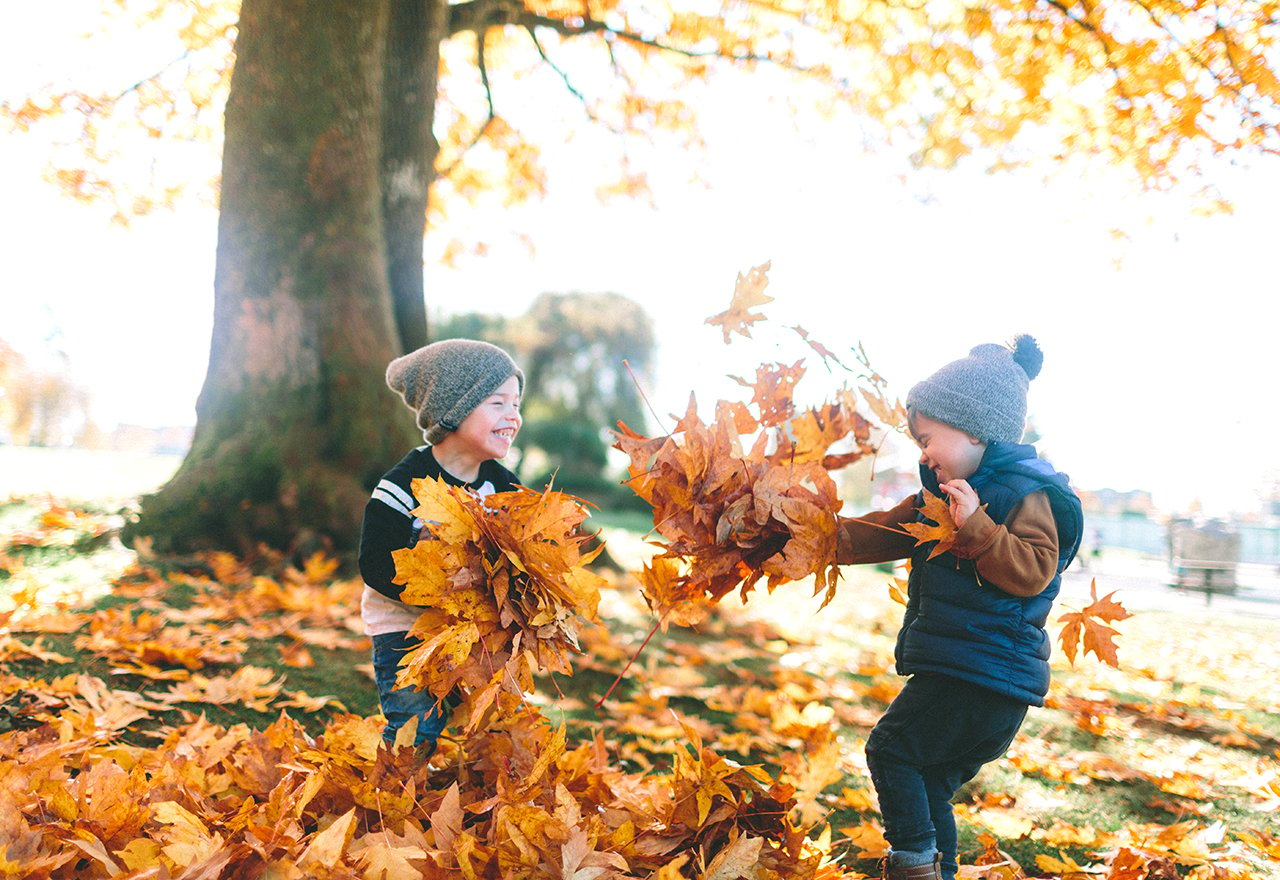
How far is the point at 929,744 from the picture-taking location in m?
1.84

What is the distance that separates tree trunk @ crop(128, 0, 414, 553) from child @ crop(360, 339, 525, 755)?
8.47 feet

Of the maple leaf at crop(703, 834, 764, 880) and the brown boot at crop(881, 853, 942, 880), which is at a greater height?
the maple leaf at crop(703, 834, 764, 880)

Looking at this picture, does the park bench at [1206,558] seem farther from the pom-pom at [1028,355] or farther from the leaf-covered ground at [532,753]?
the pom-pom at [1028,355]

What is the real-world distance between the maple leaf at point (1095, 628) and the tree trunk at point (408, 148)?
4.59m

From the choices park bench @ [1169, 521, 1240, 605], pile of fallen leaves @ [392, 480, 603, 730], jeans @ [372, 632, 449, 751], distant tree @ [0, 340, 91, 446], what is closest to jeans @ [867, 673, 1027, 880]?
pile of fallen leaves @ [392, 480, 603, 730]

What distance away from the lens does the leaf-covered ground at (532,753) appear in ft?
5.23

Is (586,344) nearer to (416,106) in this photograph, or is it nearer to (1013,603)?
(416,106)

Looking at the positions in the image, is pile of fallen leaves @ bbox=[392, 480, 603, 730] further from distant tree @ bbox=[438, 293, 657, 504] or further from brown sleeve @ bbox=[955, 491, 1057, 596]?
distant tree @ bbox=[438, 293, 657, 504]

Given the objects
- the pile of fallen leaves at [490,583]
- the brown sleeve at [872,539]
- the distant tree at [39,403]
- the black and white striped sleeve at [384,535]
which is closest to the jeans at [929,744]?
the brown sleeve at [872,539]

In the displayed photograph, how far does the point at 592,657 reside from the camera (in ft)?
13.1

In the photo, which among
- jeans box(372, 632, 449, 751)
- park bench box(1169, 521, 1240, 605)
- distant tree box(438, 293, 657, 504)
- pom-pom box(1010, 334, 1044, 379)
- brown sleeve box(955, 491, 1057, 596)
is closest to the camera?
brown sleeve box(955, 491, 1057, 596)

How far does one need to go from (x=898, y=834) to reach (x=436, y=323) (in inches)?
820

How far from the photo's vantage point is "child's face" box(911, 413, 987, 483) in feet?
6.36

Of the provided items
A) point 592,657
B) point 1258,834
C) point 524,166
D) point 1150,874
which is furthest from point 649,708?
point 524,166
